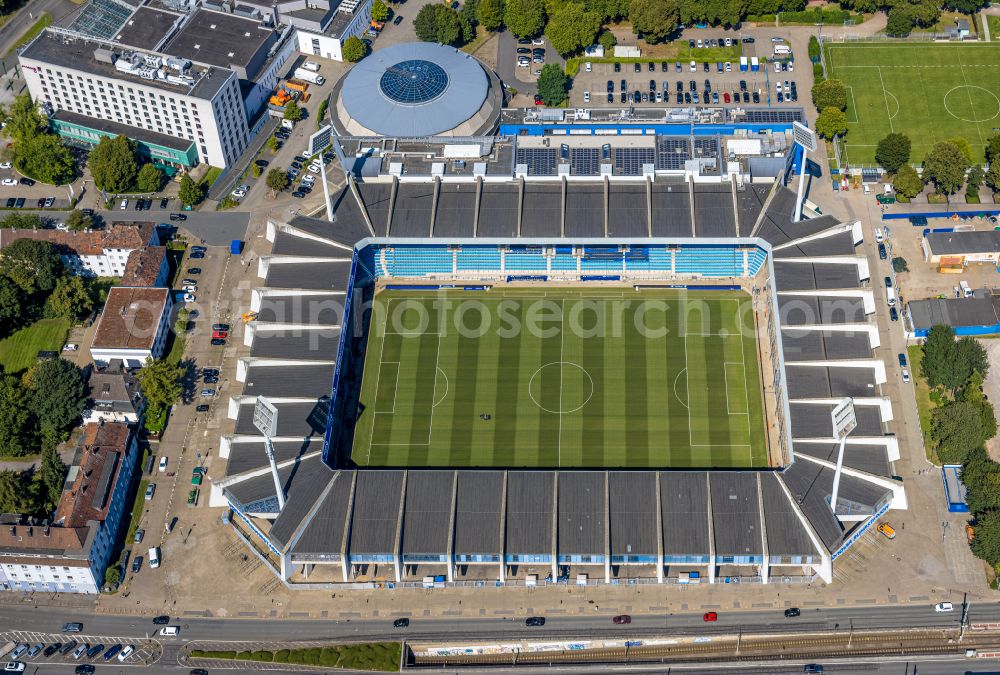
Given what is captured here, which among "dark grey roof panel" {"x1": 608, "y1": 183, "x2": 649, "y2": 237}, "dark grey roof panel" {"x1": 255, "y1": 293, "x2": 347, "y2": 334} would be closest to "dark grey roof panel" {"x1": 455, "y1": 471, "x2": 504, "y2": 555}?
"dark grey roof panel" {"x1": 255, "y1": 293, "x2": 347, "y2": 334}

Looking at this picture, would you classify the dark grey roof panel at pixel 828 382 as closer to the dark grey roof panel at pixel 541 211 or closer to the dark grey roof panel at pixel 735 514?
the dark grey roof panel at pixel 735 514

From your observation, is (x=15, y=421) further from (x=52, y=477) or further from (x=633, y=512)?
(x=633, y=512)

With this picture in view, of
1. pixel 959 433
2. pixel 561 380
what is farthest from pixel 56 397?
pixel 959 433

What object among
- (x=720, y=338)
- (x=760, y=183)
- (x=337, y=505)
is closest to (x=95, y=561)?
(x=337, y=505)

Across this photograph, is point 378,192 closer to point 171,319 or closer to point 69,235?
point 171,319

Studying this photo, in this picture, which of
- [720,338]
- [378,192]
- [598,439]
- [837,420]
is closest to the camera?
[837,420]

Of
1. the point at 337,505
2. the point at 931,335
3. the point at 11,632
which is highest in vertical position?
the point at 931,335

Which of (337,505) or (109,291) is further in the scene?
(109,291)
